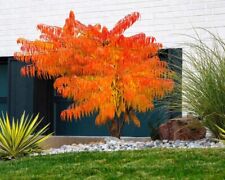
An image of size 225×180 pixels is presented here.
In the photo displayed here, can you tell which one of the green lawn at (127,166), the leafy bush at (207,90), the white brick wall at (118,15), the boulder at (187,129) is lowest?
the green lawn at (127,166)

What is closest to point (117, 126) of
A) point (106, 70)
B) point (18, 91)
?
point (106, 70)

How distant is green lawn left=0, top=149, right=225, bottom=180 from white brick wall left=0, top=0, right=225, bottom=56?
6.79 metres

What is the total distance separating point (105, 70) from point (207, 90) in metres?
2.48

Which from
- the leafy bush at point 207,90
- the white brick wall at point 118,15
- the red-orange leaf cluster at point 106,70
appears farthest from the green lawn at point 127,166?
the white brick wall at point 118,15

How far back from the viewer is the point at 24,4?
17.2m

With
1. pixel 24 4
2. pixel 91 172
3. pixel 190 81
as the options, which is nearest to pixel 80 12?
pixel 24 4

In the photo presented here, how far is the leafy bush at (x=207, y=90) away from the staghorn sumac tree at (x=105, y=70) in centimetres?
97

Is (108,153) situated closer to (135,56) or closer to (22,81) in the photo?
(135,56)

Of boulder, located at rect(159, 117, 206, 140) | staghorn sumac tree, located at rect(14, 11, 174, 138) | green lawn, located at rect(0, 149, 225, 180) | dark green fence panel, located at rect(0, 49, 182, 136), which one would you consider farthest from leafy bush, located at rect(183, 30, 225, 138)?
dark green fence panel, located at rect(0, 49, 182, 136)

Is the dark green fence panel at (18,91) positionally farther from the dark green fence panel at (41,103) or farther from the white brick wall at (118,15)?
the white brick wall at (118,15)

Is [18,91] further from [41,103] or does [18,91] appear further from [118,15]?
[118,15]

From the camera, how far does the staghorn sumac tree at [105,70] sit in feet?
38.4

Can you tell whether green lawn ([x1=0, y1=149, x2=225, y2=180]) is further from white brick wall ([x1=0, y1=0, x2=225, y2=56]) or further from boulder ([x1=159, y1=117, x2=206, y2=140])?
white brick wall ([x1=0, y1=0, x2=225, y2=56])

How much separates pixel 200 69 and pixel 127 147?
6.23 ft
